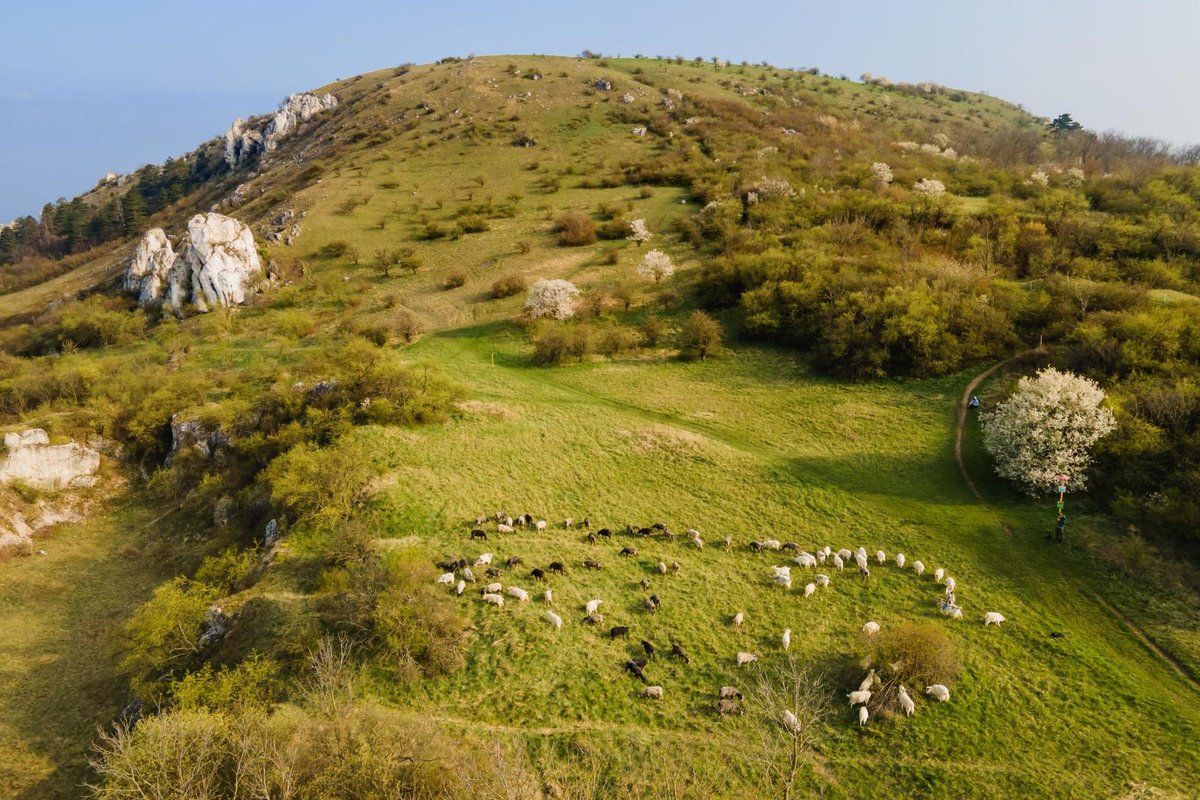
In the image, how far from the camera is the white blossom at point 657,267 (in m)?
58.5

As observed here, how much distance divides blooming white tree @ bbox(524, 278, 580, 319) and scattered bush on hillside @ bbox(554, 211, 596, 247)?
667 inches

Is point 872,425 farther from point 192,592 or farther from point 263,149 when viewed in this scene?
point 263,149

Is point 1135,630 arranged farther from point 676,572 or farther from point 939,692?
point 676,572

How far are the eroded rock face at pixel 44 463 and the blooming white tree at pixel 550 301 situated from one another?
33.2 meters

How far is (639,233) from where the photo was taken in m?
68.2

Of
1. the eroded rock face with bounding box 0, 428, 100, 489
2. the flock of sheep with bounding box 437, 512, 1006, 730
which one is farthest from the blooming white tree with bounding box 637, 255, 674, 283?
the eroded rock face with bounding box 0, 428, 100, 489

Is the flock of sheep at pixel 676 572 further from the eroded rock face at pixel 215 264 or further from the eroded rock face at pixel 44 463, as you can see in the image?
the eroded rock face at pixel 215 264

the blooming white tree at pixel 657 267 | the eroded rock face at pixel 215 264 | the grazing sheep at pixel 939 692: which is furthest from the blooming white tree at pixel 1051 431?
the eroded rock face at pixel 215 264

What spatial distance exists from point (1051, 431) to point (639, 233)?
1906 inches

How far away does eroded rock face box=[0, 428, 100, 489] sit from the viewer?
34.5 metres

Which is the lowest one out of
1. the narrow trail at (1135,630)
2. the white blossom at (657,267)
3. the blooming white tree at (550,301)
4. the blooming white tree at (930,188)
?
the narrow trail at (1135,630)

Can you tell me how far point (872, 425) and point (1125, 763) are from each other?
71.5ft

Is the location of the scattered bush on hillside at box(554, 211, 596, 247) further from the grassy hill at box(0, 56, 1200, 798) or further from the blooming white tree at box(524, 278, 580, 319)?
the blooming white tree at box(524, 278, 580, 319)

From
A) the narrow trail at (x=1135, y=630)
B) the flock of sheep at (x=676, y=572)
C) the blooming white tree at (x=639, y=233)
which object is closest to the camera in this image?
the flock of sheep at (x=676, y=572)
